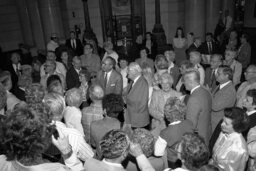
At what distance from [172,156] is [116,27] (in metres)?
9.78

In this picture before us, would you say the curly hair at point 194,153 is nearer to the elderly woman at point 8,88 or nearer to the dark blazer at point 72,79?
the elderly woman at point 8,88

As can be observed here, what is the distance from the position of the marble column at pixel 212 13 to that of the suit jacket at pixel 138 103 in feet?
26.9

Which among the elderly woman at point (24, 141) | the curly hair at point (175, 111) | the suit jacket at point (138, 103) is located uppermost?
the elderly woman at point (24, 141)

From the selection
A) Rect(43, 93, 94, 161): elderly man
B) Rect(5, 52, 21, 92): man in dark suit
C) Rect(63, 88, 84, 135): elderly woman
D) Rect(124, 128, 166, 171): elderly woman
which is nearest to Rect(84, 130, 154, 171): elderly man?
Rect(124, 128, 166, 171): elderly woman

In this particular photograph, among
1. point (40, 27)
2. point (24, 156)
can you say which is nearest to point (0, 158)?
point (24, 156)

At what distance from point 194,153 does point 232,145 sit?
2.19 feet

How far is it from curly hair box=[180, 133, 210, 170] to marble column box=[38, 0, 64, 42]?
A: 945 centimetres

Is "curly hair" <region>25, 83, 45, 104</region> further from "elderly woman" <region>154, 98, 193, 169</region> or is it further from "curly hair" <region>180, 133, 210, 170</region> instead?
"curly hair" <region>180, 133, 210, 170</region>

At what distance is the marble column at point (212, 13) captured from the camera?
34.6 feet

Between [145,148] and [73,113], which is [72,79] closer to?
[73,113]

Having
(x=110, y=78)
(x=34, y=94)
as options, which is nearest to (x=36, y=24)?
(x=110, y=78)

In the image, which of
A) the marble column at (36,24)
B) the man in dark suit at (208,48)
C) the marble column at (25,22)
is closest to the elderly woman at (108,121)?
the man in dark suit at (208,48)

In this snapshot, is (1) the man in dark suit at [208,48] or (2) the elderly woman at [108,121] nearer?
(2) the elderly woman at [108,121]

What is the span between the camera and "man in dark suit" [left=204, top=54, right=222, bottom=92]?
14.5 feet
